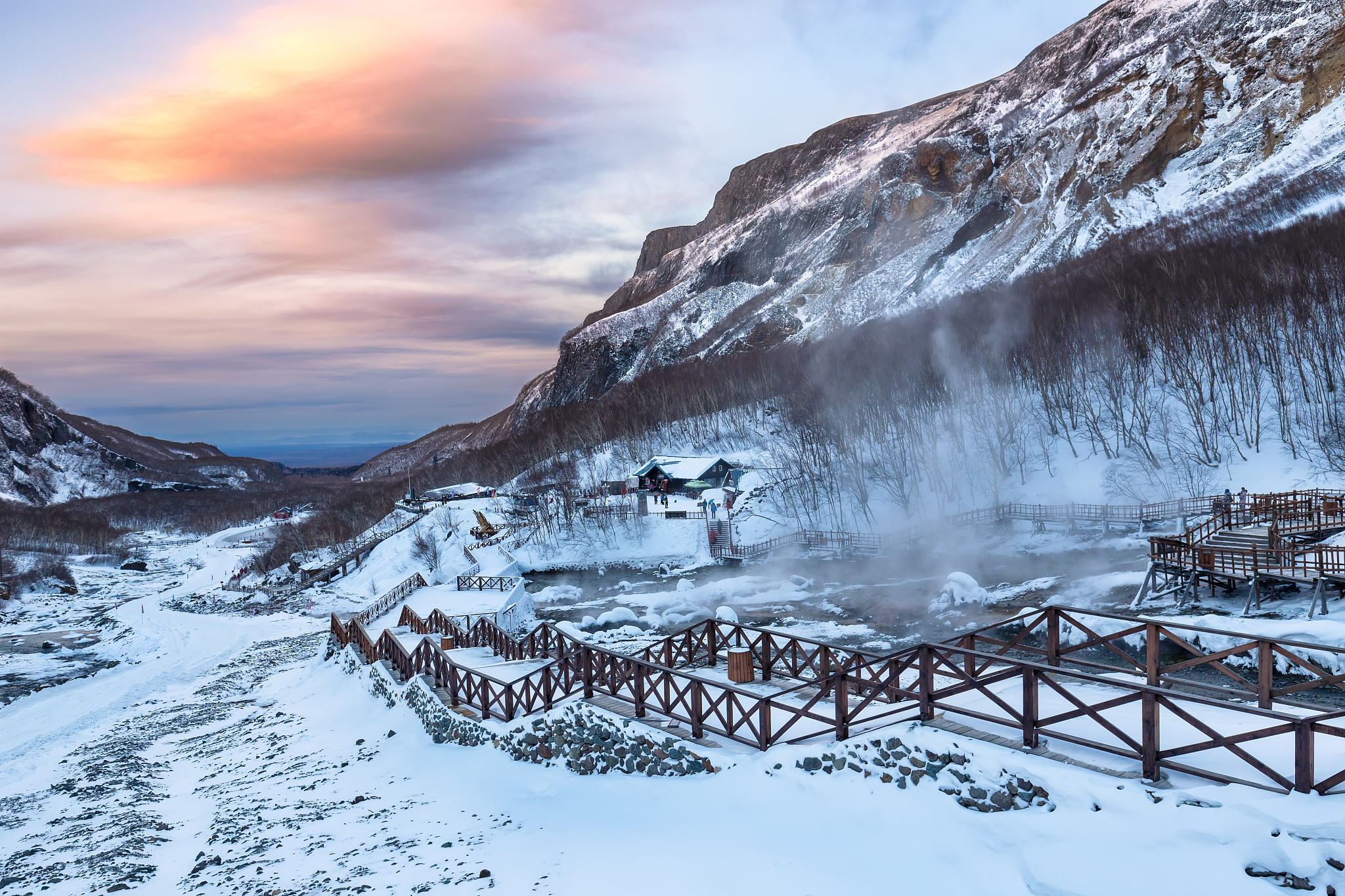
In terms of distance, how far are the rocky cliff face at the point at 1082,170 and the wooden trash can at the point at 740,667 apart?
105 metres

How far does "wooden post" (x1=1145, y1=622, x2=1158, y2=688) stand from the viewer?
37.3ft

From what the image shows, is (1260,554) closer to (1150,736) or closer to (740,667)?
(740,667)

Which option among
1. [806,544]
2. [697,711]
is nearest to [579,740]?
[697,711]

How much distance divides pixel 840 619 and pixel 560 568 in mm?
27849

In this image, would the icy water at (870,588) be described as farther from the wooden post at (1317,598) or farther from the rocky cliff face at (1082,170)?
the rocky cliff face at (1082,170)

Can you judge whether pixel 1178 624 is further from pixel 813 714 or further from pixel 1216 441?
pixel 1216 441

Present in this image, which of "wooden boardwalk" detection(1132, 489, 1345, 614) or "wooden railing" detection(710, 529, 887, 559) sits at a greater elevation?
"wooden boardwalk" detection(1132, 489, 1345, 614)

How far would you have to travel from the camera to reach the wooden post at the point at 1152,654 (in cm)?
1138

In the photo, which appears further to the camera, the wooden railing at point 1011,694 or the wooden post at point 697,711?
the wooden post at point 697,711

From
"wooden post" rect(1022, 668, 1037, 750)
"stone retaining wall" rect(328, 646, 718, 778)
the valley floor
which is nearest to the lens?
the valley floor

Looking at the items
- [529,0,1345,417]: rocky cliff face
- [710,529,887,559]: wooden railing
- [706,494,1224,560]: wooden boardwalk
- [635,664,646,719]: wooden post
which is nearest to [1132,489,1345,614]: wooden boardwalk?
[706,494,1224,560]: wooden boardwalk

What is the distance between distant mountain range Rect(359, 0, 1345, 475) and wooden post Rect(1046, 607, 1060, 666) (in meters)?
101

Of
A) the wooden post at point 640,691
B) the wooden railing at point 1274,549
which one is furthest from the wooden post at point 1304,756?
the wooden railing at point 1274,549

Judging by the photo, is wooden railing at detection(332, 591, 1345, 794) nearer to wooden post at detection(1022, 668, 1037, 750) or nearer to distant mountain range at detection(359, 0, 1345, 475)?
wooden post at detection(1022, 668, 1037, 750)
